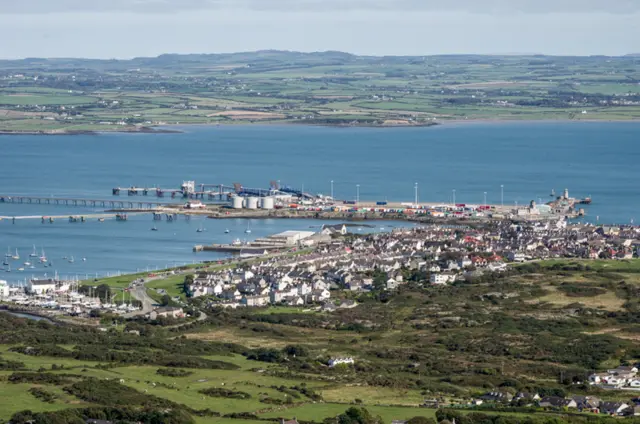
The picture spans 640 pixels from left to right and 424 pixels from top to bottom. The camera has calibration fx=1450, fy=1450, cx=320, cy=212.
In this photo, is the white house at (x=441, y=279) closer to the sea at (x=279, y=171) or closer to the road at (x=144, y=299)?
the road at (x=144, y=299)

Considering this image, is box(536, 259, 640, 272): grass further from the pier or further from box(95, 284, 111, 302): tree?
the pier

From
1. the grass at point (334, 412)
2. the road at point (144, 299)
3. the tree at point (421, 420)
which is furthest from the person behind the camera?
the road at point (144, 299)

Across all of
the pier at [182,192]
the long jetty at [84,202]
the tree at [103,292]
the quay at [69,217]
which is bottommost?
the pier at [182,192]

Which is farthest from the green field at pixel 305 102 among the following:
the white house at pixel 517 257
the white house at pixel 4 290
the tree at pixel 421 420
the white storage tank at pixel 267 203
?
the tree at pixel 421 420

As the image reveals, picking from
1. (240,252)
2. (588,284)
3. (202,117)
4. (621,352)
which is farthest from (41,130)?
(621,352)

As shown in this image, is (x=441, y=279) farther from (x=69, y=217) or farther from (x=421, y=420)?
(x=69, y=217)

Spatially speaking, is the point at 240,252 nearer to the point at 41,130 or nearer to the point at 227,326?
the point at 227,326

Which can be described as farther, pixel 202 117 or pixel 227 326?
pixel 202 117

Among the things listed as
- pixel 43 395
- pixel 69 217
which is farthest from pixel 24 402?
pixel 69 217

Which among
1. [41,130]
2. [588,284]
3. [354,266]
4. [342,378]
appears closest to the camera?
[342,378]
